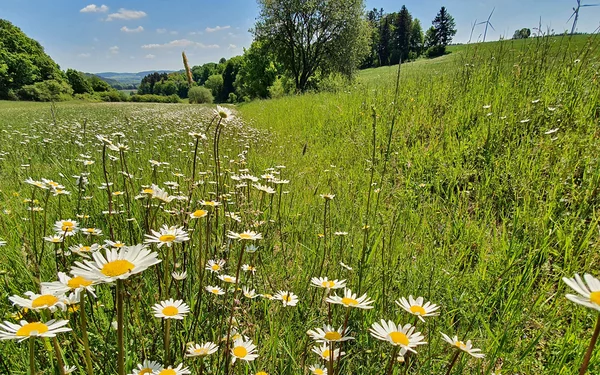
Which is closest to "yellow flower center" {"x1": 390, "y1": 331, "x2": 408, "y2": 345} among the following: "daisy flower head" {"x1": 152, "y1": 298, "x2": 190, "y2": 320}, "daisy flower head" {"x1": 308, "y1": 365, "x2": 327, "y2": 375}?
"daisy flower head" {"x1": 308, "y1": 365, "x2": 327, "y2": 375}

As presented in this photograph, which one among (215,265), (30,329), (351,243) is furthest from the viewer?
(351,243)

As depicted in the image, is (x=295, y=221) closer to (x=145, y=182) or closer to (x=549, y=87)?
(x=145, y=182)

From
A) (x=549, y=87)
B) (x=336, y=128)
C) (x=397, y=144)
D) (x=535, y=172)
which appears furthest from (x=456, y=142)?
(x=336, y=128)

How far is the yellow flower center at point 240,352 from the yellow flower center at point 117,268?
0.49 metres

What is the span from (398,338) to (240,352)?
19.1 inches

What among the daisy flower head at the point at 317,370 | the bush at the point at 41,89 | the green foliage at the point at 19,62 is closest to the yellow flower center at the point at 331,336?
the daisy flower head at the point at 317,370

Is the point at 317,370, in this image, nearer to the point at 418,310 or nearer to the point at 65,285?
the point at 418,310

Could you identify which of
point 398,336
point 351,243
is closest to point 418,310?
point 398,336

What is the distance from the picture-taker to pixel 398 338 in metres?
0.84

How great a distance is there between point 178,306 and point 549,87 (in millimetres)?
3955

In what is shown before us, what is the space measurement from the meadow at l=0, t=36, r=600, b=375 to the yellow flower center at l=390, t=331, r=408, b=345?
0.03 meters

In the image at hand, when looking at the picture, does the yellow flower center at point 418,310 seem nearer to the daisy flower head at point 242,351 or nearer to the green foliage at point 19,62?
the daisy flower head at point 242,351

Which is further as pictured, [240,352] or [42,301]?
[240,352]

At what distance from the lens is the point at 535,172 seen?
7.61ft
